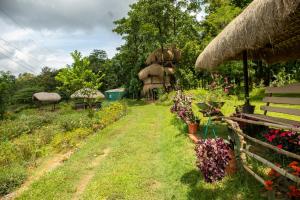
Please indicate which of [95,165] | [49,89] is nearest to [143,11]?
[95,165]

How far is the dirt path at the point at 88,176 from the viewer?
20.6 ft

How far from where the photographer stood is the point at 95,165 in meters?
8.16

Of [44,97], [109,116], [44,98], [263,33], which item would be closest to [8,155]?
[109,116]

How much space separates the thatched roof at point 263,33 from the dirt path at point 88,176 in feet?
14.6

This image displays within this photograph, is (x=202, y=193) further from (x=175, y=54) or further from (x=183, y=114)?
(x=175, y=54)

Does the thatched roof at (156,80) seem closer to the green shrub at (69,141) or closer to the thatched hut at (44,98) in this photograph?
the green shrub at (69,141)

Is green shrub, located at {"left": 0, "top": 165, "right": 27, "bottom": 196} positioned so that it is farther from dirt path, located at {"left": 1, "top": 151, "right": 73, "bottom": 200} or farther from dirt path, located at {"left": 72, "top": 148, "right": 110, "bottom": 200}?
dirt path, located at {"left": 72, "top": 148, "right": 110, "bottom": 200}

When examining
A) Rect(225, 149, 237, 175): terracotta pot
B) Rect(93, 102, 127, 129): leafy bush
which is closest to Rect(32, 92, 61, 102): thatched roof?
Rect(93, 102, 127, 129): leafy bush

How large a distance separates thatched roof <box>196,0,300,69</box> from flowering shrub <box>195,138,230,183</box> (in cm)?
216

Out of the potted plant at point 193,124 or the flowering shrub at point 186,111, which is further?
the flowering shrub at point 186,111

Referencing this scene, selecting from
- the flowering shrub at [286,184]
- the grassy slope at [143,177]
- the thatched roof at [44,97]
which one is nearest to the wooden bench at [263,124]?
the flowering shrub at [286,184]

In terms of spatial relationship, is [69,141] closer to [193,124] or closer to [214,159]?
[193,124]

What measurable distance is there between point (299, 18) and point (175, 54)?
26.7 meters

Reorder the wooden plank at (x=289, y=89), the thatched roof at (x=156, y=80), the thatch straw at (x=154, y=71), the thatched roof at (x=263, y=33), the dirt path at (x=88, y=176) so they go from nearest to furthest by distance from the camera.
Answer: the thatched roof at (x=263, y=33)
the wooden plank at (x=289, y=89)
the dirt path at (x=88, y=176)
the thatch straw at (x=154, y=71)
the thatched roof at (x=156, y=80)
